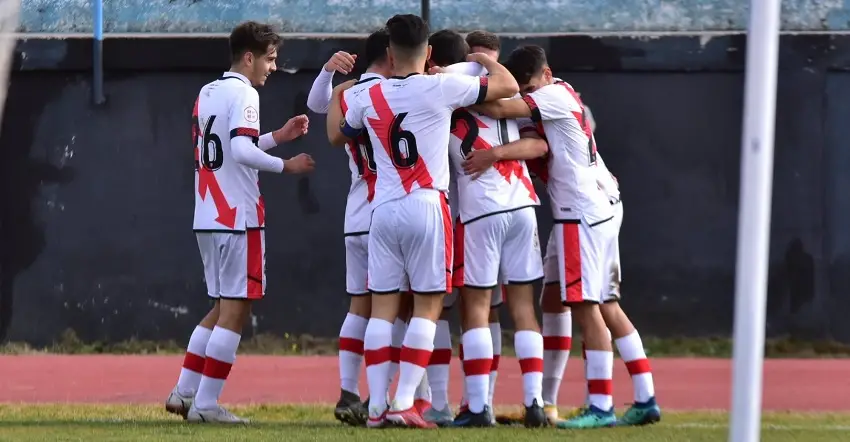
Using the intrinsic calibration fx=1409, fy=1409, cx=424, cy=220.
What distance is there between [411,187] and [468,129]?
558mm

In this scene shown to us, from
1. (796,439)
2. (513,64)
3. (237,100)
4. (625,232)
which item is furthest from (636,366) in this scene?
(625,232)

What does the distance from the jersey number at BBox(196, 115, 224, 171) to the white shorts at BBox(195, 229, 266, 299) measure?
38cm

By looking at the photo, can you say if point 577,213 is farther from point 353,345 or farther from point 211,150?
point 211,150

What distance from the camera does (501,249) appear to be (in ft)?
24.6

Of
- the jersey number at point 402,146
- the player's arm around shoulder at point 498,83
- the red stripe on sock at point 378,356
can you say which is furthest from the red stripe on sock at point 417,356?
the player's arm around shoulder at point 498,83

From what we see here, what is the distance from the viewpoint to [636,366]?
7.61 meters

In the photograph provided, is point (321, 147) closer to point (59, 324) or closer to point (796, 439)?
point (59, 324)

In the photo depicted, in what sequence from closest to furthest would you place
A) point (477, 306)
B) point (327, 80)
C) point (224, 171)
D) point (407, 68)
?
point (407, 68), point (477, 306), point (224, 171), point (327, 80)

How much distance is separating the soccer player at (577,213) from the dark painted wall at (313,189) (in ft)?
13.5

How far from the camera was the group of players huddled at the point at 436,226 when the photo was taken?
7219mm

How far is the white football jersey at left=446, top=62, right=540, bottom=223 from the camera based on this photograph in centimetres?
744

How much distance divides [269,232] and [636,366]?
5.08m

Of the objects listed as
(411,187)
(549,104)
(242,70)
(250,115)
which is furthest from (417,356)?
(242,70)

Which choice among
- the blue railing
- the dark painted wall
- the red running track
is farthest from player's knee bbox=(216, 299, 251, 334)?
the blue railing
